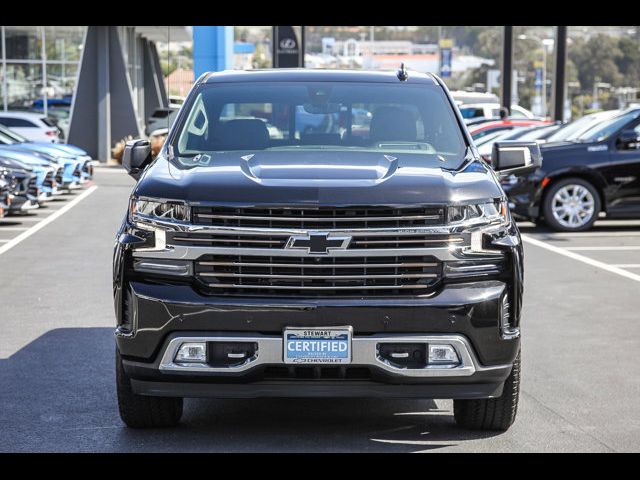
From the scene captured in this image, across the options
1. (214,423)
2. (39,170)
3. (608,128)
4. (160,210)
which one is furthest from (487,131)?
(160,210)

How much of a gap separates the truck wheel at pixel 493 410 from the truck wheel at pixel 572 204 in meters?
11.4

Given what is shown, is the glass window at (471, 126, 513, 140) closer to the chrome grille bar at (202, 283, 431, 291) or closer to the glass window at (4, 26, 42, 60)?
the glass window at (4, 26, 42, 60)

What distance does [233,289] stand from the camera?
563 cm

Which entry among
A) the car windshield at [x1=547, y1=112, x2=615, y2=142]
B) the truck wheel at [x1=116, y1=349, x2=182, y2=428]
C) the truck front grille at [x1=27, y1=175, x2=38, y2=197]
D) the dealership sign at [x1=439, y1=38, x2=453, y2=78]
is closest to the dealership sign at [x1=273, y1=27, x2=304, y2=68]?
the truck front grille at [x1=27, y1=175, x2=38, y2=197]

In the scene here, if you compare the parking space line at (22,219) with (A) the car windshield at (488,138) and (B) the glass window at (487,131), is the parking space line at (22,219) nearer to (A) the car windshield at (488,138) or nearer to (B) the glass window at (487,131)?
(A) the car windshield at (488,138)

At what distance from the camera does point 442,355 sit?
5609mm

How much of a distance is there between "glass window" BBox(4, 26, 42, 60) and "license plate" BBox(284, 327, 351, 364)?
38.7 meters

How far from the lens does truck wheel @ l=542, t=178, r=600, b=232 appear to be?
17312 mm

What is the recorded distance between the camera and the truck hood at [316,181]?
5594mm

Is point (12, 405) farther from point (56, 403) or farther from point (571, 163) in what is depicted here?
point (571, 163)

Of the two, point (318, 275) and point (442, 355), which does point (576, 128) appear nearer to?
point (442, 355)

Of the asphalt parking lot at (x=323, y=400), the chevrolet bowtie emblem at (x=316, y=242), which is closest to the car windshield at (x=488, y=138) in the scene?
the asphalt parking lot at (x=323, y=400)

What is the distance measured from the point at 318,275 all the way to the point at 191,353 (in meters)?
0.70
